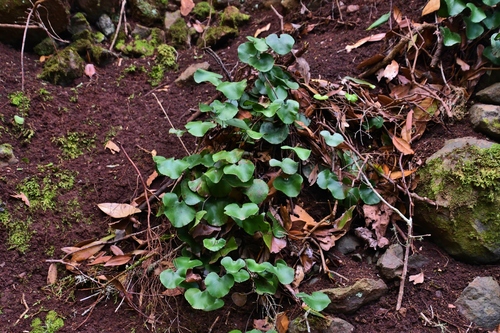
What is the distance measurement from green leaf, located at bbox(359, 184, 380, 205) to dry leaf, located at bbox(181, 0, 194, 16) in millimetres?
2260

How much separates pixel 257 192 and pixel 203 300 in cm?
56

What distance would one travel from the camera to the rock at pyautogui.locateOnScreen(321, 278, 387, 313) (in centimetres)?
185

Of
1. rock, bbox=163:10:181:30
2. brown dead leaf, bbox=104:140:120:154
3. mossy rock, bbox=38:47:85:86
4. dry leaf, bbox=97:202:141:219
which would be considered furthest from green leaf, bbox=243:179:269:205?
rock, bbox=163:10:181:30

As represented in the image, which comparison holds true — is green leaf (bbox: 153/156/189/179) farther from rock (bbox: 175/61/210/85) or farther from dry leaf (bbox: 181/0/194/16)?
dry leaf (bbox: 181/0/194/16)

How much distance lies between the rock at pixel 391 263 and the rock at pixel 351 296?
0.31 ft

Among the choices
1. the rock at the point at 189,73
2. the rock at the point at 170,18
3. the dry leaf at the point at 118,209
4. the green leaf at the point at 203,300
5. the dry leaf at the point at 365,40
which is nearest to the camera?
the green leaf at the point at 203,300

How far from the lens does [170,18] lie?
3.41 meters

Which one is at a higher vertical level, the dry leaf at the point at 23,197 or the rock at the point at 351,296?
the dry leaf at the point at 23,197

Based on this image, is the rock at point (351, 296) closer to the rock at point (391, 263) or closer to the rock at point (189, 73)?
the rock at point (391, 263)

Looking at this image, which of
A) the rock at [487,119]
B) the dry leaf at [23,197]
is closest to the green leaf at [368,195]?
the rock at [487,119]

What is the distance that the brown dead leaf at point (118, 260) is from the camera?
6.63 feet

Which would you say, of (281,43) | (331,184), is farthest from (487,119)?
(281,43)

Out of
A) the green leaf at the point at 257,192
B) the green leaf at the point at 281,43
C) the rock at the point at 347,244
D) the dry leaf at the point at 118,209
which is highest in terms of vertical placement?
the green leaf at the point at 281,43

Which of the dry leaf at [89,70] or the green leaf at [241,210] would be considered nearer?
the green leaf at [241,210]
